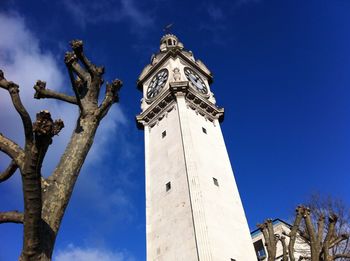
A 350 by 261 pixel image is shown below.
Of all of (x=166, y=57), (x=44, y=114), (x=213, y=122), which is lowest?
(x=44, y=114)

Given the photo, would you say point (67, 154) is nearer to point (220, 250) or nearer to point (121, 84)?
point (121, 84)

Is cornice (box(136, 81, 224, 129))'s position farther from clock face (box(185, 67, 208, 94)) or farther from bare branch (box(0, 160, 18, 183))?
bare branch (box(0, 160, 18, 183))

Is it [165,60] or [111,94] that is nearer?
[111,94]

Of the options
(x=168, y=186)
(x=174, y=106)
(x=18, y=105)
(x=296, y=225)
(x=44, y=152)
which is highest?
(x=174, y=106)

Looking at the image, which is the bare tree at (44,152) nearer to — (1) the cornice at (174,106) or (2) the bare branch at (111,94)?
(2) the bare branch at (111,94)

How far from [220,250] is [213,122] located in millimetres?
12423

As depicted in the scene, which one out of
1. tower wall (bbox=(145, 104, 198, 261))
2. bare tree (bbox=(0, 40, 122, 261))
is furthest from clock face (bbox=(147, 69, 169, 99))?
bare tree (bbox=(0, 40, 122, 261))

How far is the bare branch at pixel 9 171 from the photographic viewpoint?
6.30 metres

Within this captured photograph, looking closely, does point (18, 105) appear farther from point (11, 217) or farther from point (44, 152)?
point (11, 217)

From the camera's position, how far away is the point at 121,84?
8023 mm

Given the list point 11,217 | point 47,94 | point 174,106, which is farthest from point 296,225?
point 174,106

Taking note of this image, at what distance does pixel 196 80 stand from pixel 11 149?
26.9 meters

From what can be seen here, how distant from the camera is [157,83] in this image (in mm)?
30906

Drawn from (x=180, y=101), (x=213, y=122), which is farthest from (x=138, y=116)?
(x=213, y=122)
